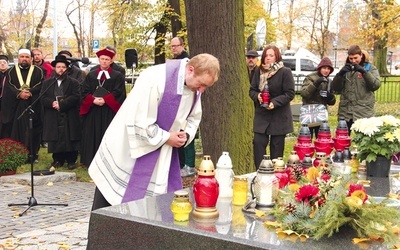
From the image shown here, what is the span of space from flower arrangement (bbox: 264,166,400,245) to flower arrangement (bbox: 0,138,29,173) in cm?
709

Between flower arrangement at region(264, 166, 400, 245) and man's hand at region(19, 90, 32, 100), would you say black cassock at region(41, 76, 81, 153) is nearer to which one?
man's hand at region(19, 90, 32, 100)

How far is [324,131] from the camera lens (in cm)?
541

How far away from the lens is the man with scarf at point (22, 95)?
1096 centimetres

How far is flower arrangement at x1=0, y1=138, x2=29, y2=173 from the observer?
9.71 m

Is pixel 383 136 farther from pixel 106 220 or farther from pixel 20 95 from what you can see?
pixel 20 95

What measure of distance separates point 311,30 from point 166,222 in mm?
49072

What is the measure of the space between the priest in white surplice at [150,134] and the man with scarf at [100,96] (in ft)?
16.7

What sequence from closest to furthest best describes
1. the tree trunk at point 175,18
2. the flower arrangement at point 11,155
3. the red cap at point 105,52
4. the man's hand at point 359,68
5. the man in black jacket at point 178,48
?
the man's hand at point 359,68 → the man in black jacket at point 178,48 → the flower arrangement at point 11,155 → the red cap at point 105,52 → the tree trunk at point 175,18

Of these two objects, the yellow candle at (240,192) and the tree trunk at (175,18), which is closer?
the yellow candle at (240,192)

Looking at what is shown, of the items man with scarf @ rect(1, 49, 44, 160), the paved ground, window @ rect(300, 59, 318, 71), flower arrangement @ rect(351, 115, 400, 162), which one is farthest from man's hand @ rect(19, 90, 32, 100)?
window @ rect(300, 59, 318, 71)

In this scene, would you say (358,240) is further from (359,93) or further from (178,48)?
(178,48)

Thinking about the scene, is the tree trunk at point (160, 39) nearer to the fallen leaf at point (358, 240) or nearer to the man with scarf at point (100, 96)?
the man with scarf at point (100, 96)

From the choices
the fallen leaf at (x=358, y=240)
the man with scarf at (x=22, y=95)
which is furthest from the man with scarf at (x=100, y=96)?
the fallen leaf at (x=358, y=240)

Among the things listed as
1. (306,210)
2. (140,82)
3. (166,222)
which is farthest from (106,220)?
(140,82)
